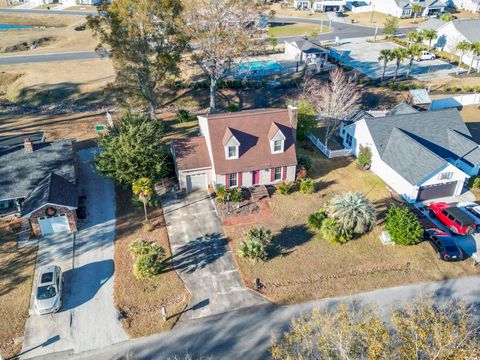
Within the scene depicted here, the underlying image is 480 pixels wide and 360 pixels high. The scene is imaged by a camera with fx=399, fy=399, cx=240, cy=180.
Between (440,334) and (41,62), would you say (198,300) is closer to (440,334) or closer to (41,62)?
(440,334)

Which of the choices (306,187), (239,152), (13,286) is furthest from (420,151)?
(13,286)

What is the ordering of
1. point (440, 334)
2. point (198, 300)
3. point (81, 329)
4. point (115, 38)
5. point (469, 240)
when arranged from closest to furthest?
point (440, 334) < point (81, 329) < point (198, 300) < point (469, 240) < point (115, 38)

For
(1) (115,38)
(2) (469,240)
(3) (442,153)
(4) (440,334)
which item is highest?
(1) (115,38)

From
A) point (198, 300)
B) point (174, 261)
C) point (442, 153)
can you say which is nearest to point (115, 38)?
point (174, 261)

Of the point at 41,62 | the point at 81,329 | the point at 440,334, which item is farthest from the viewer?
the point at 41,62

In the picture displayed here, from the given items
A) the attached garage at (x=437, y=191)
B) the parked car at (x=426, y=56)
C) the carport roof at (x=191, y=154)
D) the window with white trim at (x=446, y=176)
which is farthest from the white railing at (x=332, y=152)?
A: the parked car at (x=426, y=56)

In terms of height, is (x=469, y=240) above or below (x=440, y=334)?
below

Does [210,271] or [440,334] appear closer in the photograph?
[440,334]

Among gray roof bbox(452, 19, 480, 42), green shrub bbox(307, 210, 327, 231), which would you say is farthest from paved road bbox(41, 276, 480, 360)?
gray roof bbox(452, 19, 480, 42)
